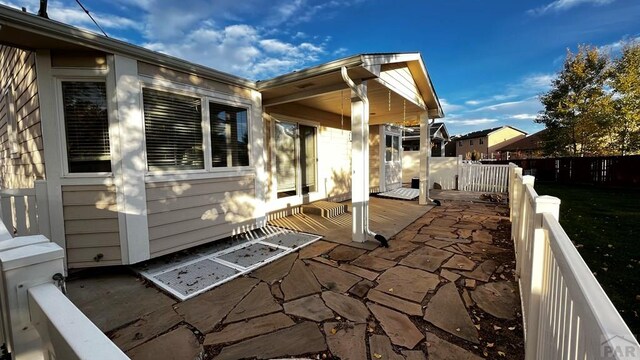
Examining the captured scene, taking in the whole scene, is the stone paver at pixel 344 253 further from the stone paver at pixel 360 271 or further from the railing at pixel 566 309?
the railing at pixel 566 309

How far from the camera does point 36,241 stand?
1.11 m

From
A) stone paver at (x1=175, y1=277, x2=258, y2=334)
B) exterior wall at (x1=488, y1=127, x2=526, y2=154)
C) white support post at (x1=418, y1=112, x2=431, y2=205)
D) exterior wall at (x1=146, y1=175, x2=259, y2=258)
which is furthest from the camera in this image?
exterior wall at (x1=488, y1=127, x2=526, y2=154)

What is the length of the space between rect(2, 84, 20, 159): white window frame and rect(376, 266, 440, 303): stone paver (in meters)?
5.99

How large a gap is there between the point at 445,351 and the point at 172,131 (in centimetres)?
398

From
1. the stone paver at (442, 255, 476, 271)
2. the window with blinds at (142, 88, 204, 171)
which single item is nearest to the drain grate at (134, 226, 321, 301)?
the window with blinds at (142, 88, 204, 171)

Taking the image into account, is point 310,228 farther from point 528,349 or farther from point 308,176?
point 528,349

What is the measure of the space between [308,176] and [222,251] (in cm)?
319

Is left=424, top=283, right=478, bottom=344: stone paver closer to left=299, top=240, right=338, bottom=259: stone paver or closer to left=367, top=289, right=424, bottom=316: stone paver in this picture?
left=367, top=289, right=424, bottom=316: stone paver

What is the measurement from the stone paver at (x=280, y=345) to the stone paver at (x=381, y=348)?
1.21 feet

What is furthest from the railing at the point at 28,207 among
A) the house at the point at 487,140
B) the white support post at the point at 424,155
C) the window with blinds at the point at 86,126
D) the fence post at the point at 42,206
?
the house at the point at 487,140

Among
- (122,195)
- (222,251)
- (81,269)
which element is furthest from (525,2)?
(81,269)

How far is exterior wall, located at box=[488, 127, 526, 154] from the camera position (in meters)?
35.3

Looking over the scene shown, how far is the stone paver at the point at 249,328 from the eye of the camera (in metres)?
2.16

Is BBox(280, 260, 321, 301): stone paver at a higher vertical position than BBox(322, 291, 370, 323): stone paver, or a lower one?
higher
